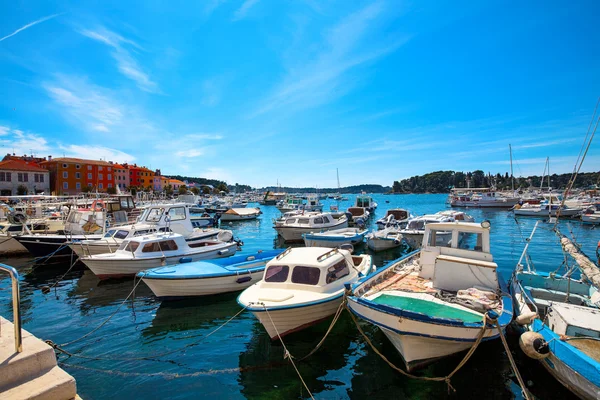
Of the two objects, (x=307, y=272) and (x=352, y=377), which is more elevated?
(x=307, y=272)

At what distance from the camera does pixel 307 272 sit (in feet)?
33.6

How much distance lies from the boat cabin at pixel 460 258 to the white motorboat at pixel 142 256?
12.1 metres

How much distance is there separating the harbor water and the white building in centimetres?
5561

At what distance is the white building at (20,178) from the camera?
2142 inches

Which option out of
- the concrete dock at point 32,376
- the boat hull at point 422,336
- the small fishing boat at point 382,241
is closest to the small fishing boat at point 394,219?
the small fishing boat at point 382,241

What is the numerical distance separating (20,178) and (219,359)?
6870 centimetres

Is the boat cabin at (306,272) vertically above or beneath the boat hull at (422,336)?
above

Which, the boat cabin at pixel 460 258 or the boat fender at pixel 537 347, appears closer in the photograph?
the boat fender at pixel 537 347

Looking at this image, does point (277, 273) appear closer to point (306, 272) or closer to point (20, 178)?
point (306, 272)

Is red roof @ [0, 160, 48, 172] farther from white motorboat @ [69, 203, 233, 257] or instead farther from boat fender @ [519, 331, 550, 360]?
boat fender @ [519, 331, 550, 360]

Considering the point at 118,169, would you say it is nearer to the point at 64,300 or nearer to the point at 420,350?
the point at 64,300

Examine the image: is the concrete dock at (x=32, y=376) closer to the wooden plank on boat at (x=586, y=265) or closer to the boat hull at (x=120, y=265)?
the boat hull at (x=120, y=265)

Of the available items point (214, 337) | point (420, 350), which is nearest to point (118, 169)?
point (214, 337)

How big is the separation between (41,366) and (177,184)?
13730 centimetres
